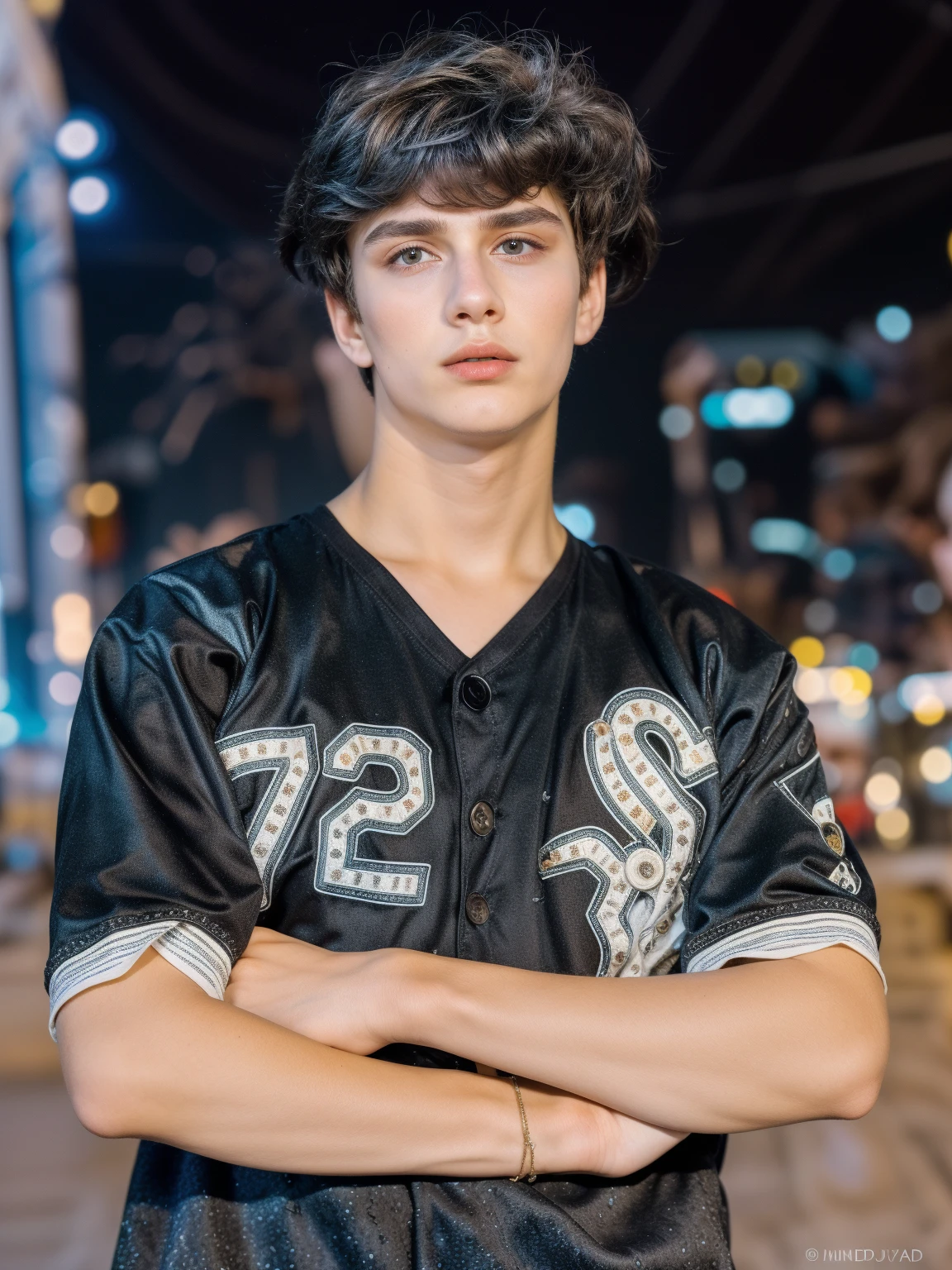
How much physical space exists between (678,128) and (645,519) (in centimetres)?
103

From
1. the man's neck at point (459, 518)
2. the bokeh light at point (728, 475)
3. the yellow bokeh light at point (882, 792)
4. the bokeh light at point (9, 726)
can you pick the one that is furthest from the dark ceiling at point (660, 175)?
the man's neck at point (459, 518)

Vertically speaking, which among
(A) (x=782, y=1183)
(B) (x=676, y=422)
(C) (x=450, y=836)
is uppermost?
(B) (x=676, y=422)

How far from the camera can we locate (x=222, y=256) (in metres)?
3.42

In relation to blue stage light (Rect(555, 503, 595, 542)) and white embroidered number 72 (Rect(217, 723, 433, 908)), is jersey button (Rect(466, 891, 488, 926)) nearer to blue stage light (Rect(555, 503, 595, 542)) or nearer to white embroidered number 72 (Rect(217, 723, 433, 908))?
white embroidered number 72 (Rect(217, 723, 433, 908))

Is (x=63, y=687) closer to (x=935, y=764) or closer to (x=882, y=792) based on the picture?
(x=882, y=792)

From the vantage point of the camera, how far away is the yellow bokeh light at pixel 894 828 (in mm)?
3660

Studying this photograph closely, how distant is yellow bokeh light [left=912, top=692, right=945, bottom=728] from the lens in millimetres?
3637

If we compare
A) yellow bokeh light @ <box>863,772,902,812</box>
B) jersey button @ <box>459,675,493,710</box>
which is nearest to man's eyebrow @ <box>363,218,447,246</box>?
jersey button @ <box>459,675,493,710</box>

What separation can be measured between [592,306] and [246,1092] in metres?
0.90

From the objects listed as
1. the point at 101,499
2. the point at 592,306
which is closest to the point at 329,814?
the point at 592,306

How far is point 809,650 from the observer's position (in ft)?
11.7

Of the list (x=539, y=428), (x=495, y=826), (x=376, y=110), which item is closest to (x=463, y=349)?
(x=539, y=428)

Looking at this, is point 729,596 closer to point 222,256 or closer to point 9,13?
point 222,256

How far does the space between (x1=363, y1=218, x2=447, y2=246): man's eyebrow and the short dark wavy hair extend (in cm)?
2
